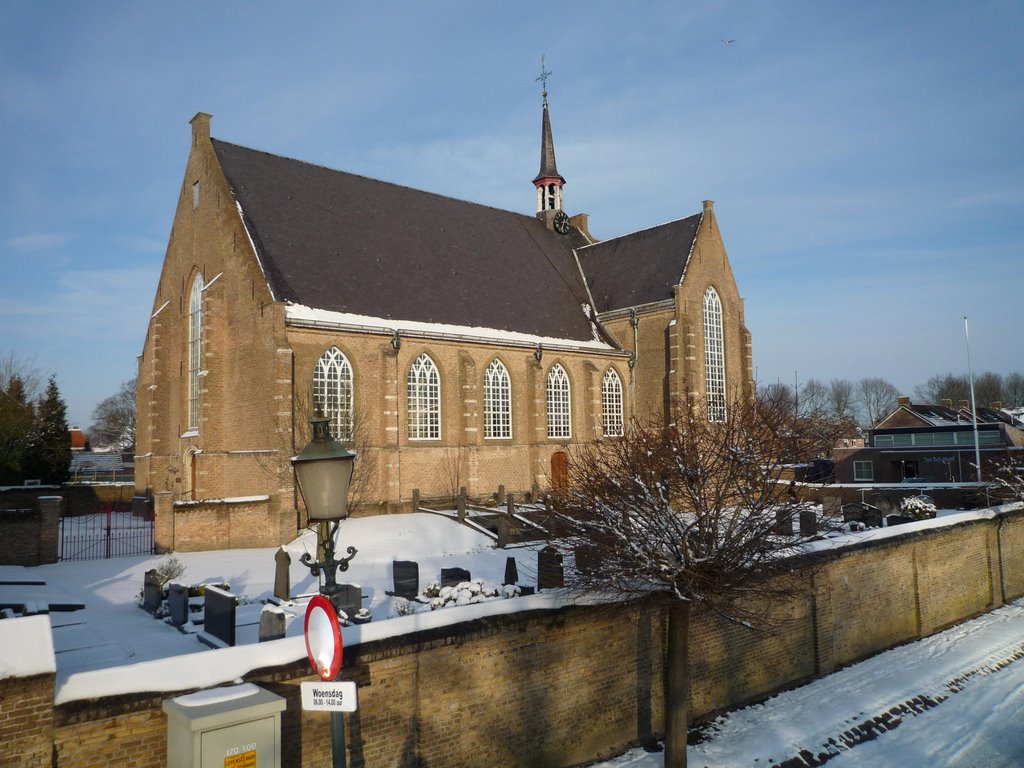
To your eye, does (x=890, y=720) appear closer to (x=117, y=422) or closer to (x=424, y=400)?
(x=424, y=400)

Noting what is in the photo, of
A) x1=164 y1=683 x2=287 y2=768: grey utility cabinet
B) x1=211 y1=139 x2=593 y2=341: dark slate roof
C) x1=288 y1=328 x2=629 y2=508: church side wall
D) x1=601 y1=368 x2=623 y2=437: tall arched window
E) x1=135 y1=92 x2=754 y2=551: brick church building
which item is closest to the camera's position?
x1=164 y1=683 x2=287 y2=768: grey utility cabinet

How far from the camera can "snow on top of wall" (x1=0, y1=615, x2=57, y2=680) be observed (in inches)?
242

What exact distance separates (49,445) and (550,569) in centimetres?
3687

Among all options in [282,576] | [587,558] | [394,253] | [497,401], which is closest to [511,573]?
[282,576]

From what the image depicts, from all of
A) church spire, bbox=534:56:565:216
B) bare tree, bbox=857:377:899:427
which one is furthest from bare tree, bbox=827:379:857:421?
church spire, bbox=534:56:565:216

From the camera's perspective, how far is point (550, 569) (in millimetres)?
12680

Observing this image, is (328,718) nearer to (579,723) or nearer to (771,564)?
(579,723)

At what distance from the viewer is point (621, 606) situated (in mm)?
11289

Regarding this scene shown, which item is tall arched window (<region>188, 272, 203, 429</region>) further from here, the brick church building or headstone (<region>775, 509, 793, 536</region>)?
headstone (<region>775, 509, 793, 536</region>)

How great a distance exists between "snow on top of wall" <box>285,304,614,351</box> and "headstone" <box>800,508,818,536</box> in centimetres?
1820

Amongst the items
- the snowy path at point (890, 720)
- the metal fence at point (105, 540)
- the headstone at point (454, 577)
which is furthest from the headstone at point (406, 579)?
the metal fence at point (105, 540)

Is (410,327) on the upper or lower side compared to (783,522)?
upper

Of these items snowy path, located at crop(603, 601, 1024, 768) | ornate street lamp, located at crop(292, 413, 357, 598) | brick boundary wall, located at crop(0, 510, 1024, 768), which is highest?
ornate street lamp, located at crop(292, 413, 357, 598)

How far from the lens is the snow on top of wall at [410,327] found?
26.9 m
